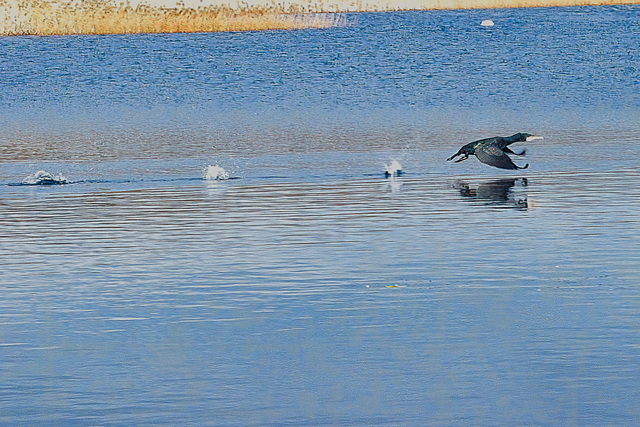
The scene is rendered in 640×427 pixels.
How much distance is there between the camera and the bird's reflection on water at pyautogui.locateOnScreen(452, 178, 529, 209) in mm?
19078

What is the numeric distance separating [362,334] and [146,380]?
6.12 ft

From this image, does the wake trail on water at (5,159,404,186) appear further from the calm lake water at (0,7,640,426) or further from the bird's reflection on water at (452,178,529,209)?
the bird's reflection on water at (452,178,529,209)

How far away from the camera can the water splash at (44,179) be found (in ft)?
75.9

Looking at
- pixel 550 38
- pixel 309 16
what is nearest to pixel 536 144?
pixel 550 38

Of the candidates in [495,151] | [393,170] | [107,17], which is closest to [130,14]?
[107,17]

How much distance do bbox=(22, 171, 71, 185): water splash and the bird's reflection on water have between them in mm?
5958

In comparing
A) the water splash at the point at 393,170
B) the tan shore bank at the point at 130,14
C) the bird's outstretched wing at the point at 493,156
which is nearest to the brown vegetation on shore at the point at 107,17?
the tan shore bank at the point at 130,14

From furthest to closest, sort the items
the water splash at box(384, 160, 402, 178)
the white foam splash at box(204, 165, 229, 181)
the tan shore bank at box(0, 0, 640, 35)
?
the tan shore bank at box(0, 0, 640, 35) → the white foam splash at box(204, 165, 229, 181) → the water splash at box(384, 160, 402, 178)

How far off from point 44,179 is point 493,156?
6.66 metres

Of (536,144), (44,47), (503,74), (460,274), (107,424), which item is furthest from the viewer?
(44,47)

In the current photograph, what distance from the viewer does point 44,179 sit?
23.2 meters

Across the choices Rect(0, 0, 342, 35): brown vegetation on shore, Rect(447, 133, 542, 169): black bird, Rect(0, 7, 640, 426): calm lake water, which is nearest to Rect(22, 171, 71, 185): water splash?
Rect(0, 7, 640, 426): calm lake water

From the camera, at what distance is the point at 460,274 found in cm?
1324

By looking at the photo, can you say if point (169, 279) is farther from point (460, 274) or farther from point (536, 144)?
point (536, 144)
